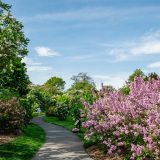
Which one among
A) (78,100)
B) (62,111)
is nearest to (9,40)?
(78,100)

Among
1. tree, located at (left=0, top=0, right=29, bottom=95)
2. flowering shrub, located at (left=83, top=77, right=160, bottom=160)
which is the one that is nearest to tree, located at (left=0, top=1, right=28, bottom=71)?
tree, located at (left=0, top=0, right=29, bottom=95)

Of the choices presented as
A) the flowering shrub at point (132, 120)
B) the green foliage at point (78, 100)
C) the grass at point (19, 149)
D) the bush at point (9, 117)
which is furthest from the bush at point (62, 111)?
the flowering shrub at point (132, 120)

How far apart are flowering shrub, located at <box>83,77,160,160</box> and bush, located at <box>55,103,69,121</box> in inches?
1166

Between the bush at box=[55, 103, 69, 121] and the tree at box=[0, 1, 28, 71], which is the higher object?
the tree at box=[0, 1, 28, 71]

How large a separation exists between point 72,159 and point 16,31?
8192mm

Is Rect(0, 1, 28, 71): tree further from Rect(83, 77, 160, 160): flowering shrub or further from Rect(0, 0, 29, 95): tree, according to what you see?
Rect(83, 77, 160, 160): flowering shrub

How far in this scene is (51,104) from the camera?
59125 millimetres

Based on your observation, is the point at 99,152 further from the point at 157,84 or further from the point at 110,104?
the point at 157,84

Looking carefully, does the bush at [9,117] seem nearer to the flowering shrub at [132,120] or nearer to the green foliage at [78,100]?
the green foliage at [78,100]

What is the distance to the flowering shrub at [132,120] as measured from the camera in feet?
38.9

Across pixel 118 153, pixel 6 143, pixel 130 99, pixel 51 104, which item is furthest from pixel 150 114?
pixel 51 104

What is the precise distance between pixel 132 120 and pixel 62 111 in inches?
1316

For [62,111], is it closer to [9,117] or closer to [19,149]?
[9,117]

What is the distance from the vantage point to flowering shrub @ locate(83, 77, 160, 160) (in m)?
11.8
